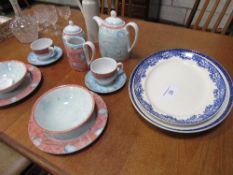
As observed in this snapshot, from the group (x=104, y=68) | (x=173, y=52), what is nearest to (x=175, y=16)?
(x=173, y=52)

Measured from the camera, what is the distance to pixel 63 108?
20.9 inches

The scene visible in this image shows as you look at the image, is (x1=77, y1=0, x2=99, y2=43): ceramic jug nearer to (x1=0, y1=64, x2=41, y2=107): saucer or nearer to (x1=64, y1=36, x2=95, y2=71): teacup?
(x1=64, y1=36, x2=95, y2=71): teacup

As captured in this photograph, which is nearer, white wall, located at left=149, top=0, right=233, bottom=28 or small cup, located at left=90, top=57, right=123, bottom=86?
small cup, located at left=90, top=57, right=123, bottom=86

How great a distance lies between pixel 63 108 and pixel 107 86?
0.15m

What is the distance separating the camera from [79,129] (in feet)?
1.47

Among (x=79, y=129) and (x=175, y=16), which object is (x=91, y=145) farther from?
(x=175, y=16)

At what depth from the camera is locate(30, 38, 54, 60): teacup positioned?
Result: 68 centimetres

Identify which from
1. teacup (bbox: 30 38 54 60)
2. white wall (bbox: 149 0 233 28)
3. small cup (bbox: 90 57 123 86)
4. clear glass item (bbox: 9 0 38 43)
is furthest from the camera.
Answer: white wall (bbox: 149 0 233 28)

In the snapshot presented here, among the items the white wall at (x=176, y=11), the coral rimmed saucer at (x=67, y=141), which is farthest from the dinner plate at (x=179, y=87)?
the white wall at (x=176, y=11)

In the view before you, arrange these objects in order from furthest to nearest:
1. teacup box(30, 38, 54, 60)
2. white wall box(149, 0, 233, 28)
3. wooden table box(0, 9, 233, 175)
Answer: white wall box(149, 0, 233, 28) < teacup box(30, 38, 54, 60) < wooden table box(0, 9, 233, 175)

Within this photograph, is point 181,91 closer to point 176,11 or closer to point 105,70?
point 105,70

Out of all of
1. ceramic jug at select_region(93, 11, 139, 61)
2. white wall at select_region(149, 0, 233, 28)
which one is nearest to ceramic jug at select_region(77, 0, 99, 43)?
ceramic jug at select_region(93, 11, 139, 61)

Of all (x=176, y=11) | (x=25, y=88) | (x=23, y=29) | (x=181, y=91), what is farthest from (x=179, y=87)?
(x=176, y=11)

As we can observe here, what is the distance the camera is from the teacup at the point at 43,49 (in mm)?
682
